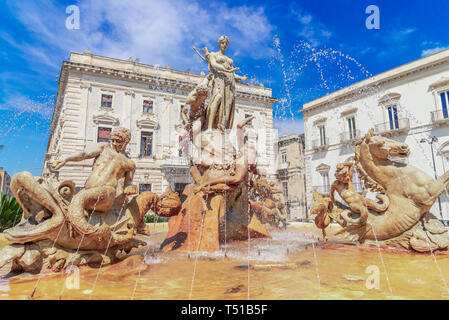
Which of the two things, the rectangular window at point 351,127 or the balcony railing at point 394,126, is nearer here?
the balcony railing at point 394,126

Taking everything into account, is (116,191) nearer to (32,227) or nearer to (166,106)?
(32,227)

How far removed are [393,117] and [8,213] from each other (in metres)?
26.0

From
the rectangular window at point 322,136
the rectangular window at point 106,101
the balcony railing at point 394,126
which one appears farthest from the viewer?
the rectangular window at point 322,136

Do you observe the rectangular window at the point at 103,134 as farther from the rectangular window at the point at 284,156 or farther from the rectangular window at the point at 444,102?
the rectangular window at the point at 444,102

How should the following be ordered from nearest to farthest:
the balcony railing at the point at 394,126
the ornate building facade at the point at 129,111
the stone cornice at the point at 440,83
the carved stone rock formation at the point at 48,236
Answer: the carved stone rock formation at the point at 48,236, the stone cornice at the point at 440,83, the balcony railing at the point at 394,126, the ornate building facade at the point at 129,111

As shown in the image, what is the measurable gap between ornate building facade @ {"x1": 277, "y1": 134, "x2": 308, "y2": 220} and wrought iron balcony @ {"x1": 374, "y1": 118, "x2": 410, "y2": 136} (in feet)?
34.4

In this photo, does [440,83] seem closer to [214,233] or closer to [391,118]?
[391,118]

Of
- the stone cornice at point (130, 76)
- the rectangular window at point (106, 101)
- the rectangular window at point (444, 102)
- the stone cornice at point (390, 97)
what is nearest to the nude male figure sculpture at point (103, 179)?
the rectangular window at point (106, 101)

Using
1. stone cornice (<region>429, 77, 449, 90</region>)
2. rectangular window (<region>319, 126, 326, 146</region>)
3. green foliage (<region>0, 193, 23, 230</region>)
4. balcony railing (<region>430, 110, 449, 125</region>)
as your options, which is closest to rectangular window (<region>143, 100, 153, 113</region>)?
green foliage (<region>0, 193, 23, 230</region>)

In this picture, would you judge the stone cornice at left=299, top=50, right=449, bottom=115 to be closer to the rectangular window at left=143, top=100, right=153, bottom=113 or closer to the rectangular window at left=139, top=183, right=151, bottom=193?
the rectangular window at left=143, top=100, right=153, bottom=113

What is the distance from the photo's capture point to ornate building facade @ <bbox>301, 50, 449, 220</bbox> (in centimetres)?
1969

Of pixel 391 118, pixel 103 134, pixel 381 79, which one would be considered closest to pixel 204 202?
pixel 103 134

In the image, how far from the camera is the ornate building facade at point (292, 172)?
3037cm

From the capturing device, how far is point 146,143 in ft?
79.0
